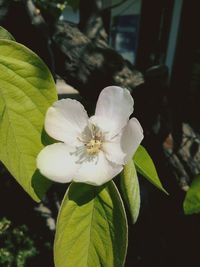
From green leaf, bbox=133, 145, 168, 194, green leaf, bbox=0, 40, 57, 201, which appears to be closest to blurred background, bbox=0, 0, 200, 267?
green leaf, bbox=133, 145, 168, 194

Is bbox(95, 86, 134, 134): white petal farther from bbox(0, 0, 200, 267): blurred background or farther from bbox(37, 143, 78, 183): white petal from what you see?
bbox(0, 0, 200, 267): blurred background

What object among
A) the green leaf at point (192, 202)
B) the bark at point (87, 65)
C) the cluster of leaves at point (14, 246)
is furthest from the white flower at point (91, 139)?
the cluster of leaves at point (14, 246)

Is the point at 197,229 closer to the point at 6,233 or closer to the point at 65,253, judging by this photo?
the point at 6,233

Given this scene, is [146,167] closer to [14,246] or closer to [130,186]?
[130,186]

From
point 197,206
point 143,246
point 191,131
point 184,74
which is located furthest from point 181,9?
point 197,206

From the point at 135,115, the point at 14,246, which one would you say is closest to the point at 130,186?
→ the point at 135,115
